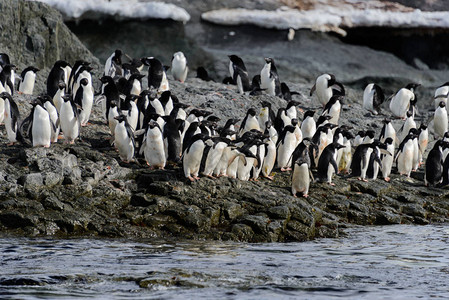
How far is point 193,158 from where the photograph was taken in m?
12.9

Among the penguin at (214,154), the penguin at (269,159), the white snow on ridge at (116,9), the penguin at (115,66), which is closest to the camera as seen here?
the penguin at (214,154)

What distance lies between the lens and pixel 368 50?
30016 millimetres

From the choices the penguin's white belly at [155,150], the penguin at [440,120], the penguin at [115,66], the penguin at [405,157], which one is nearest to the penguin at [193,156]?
the penguin's white belly at [155,150]

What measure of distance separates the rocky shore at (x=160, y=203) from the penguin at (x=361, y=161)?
44cm

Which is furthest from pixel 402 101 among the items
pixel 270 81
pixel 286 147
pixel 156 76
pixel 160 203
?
pixel 160 203

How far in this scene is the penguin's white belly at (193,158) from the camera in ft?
42.2

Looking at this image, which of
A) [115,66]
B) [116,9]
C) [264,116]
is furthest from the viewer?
[116,9]

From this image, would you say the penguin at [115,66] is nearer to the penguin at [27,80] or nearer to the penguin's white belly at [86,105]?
the penguin at [27,80]

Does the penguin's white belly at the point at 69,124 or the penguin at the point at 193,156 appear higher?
the penguin's white belly at the point at 69,124

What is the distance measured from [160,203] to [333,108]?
757cm

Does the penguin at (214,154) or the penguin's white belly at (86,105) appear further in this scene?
the penguin's white belly at (86,105)

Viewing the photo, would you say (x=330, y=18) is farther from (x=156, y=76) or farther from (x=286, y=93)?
(x=156, y=76)

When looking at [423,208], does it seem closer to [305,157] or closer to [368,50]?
[305,157]

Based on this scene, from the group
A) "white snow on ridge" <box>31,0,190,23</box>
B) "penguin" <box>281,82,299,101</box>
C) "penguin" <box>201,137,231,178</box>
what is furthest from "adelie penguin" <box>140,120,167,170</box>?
"white snow on ridge" <box>31,0,190,23</box>
